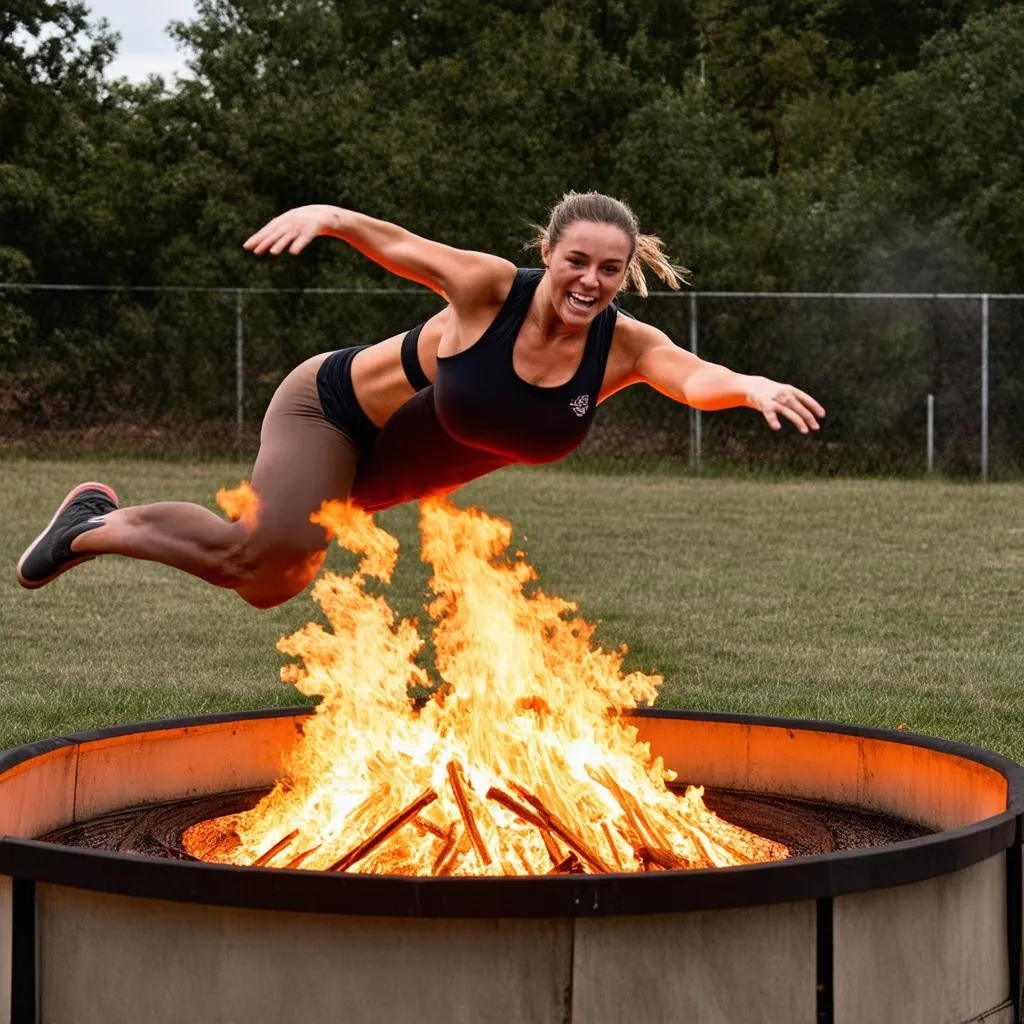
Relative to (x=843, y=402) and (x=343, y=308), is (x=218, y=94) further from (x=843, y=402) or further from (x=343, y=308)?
(x=843, y=402)

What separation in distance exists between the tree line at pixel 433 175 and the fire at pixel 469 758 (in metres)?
13.9

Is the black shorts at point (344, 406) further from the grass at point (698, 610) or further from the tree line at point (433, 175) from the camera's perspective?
the tree line at point (433, 175)

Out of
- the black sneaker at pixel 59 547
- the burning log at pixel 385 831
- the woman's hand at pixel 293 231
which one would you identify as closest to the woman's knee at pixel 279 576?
the black sneaker at pixel 59 547

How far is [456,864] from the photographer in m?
3.79

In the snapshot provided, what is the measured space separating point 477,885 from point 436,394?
150 cm

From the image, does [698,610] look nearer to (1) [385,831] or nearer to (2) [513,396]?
(2) [513,396]

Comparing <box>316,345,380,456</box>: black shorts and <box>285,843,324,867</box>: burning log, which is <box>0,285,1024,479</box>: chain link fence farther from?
<box>285,843,324,867</box>: burning log

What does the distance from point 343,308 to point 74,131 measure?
503 centimetres

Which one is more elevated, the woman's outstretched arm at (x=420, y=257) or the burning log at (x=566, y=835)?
the woman's outstretched arm at (x=420, y=257)

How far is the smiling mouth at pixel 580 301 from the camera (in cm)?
402

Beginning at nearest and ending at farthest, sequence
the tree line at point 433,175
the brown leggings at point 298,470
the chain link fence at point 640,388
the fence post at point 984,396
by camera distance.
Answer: the brown leggings at point 298,470 < the fence post at point 984,396 < the chain link fence at point 640,388 < the tree line at point 433,175

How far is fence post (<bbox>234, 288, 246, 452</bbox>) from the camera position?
1741 cm

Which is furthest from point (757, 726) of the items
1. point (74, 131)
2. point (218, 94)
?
point (218, 94)

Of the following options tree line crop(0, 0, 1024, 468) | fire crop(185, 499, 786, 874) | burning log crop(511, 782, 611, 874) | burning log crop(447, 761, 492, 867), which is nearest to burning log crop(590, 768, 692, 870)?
fire crop(185, 499, 786, 874)
